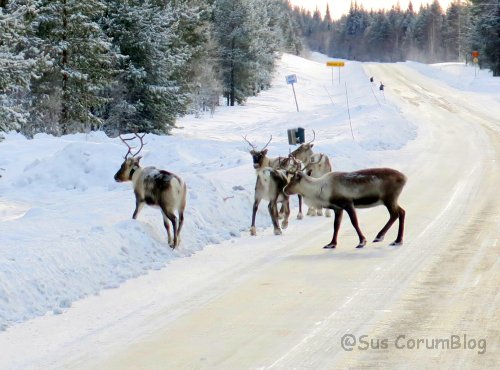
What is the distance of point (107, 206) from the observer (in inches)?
578

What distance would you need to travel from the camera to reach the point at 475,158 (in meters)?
26.3

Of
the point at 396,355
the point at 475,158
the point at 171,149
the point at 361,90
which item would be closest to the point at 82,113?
the point at 171,149

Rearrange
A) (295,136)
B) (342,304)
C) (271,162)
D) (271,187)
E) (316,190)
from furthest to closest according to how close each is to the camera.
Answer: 1. (295,136)
2. (271,162)
3. (271,187)
4. (316,190)
5. (342,304)

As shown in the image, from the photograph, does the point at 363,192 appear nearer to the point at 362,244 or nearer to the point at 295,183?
the point at 362,244

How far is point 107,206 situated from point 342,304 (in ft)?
22.9

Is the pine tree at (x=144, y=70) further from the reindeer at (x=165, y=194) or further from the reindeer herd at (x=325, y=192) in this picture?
the reindeer at (x=165, y=194)

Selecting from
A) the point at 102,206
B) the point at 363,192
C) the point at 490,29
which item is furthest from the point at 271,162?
the point at 490,29

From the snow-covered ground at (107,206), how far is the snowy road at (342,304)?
1.14 m

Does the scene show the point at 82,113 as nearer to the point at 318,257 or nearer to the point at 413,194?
the point at 413,194

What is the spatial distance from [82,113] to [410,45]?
14948 cm

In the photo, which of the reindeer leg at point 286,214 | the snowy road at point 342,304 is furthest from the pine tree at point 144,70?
the snowy road at point 342,304

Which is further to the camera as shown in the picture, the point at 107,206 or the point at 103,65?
the point at 103,65

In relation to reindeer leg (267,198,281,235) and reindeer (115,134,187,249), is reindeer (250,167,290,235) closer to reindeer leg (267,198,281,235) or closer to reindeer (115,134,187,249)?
reindeer leg (267,198,281,235)

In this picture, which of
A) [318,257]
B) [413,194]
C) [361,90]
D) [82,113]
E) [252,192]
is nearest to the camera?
[318,257]
